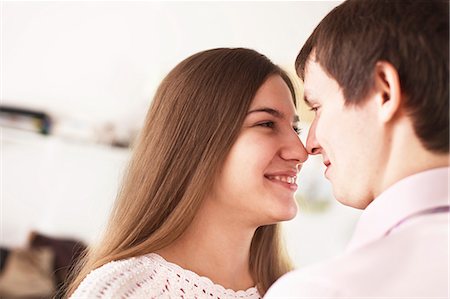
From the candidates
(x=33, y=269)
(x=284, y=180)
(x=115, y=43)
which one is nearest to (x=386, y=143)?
(x=284, y=180)

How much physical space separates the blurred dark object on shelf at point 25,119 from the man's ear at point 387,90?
407cm

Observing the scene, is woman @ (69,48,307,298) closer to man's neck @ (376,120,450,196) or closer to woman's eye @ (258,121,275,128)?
woman's eye @ (258,121,275,128)

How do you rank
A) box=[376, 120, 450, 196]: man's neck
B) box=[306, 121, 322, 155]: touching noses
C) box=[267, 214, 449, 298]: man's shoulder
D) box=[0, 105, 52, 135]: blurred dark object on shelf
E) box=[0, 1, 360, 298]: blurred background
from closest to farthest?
Answer: box=[267, 214, 449, 298]: man's shoulder
box=[376, 120, 450, 196]: man's neck
box=[306, 121, 322, 155]: touching noses
box=[0, 1, 360, 298]: blurred background
box=[0, 105, 52, 135]: blurred dark object on shelf

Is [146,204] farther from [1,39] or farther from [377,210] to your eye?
[1,39]

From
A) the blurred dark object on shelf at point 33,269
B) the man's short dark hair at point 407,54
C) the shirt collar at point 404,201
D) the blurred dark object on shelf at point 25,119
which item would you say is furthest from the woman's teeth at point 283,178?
the blurred dark object on shelf at point 25,119

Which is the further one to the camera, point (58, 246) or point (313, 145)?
point (58, 246)

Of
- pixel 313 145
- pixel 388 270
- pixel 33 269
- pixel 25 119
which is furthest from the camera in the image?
pixel 25 119

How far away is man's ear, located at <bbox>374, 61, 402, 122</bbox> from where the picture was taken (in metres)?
0.89

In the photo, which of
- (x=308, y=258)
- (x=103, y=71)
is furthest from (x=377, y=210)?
(x=103, y=71)

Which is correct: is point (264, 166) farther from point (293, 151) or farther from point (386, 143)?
point (386, 143)

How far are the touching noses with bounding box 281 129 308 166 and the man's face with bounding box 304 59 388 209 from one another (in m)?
0.45

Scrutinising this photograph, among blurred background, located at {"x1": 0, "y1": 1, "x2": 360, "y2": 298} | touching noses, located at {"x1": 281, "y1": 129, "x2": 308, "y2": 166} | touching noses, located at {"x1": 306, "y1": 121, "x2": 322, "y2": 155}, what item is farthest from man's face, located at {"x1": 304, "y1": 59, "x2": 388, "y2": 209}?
blurred background, located at {"x1": 0, "y1": 1, "x2": 360, "y2": 298}

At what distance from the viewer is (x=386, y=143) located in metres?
0.91

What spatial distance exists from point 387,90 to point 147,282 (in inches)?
28.1
